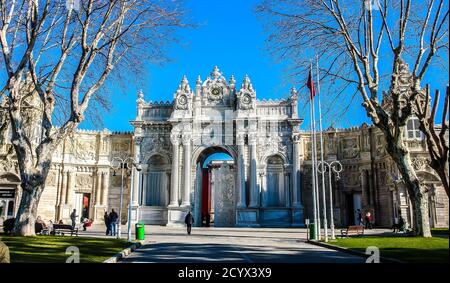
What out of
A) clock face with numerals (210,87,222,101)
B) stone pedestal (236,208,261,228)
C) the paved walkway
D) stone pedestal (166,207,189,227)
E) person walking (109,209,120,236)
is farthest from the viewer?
clock face with numerals (210,87,222,101)

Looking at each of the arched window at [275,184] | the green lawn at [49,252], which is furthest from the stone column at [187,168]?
the green lawn at [49,252]

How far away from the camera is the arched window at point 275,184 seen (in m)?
31.1

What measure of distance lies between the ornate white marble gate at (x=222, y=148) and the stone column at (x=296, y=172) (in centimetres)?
7

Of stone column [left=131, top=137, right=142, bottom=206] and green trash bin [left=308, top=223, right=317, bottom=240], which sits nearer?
green trash bin [left=308, top=223, right=317, bottom=240]

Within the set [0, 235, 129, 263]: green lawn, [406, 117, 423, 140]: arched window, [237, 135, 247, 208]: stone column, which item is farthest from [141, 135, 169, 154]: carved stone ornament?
[0, 235, 129, 263]: green lawn

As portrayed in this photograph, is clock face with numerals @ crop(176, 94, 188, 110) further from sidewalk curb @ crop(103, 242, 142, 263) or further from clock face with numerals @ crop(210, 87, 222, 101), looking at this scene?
sidewalk curb @ crop(103, 242, 142, 263)

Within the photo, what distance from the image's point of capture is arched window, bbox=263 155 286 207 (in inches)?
1225

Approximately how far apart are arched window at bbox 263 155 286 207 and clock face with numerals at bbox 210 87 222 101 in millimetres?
6381

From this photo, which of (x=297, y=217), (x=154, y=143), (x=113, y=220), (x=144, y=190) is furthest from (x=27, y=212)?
(x=297, y=217)

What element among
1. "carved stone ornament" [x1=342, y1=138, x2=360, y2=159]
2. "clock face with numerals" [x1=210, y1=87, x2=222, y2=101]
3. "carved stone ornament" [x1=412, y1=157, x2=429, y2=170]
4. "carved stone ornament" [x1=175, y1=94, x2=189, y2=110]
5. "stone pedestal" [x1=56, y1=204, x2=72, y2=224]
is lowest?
"stone pedestal" [x1=56, y1=204, x2=72, y2=224]

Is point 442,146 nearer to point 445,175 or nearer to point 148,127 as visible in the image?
point 445,175

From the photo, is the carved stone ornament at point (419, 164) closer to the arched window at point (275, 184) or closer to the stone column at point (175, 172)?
the arched window at point (275, 184)

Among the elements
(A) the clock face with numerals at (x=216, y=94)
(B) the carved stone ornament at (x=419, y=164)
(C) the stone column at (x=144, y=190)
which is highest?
(A) the clock face with numerals at (x=216, y=94)

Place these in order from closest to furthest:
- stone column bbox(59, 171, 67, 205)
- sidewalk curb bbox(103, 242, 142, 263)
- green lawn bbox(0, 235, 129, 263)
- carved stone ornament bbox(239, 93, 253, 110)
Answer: green lawn bbox(0, 235, 129, 263), sidewalk curb bbox(103, 242, 142, 263), carved stone ornament bbox(239, 93, 253, 110), stone column bbox(59, 171, 67, 205)
